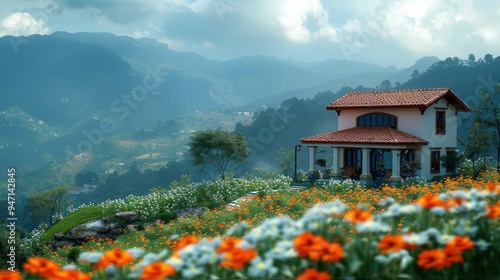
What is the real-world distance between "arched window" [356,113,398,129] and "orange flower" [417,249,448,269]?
26202mm

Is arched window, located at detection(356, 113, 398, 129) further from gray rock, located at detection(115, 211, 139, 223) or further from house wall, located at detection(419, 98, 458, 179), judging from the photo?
gray rock, located at detection(115, 211, 139, 223)

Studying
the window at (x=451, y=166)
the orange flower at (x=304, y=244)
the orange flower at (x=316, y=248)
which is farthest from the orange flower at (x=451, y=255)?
the window at (x=451, y=166)

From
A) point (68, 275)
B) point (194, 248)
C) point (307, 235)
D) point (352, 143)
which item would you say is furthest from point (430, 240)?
point (352, 143)

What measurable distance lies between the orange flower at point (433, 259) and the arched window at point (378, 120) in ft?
86.0

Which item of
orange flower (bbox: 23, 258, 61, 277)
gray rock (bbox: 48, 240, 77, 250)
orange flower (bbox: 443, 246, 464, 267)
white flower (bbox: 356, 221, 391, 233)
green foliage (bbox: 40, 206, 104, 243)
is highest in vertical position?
white flower (bbox: 356, 221, 391, 233)

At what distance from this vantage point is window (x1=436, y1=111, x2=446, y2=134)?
30.1m

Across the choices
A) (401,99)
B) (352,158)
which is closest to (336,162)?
(352,158)

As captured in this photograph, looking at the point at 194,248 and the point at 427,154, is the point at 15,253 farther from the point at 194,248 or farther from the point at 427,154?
the point at 427,154

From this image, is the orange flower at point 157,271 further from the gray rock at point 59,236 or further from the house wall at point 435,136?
the house wall at point 435,136

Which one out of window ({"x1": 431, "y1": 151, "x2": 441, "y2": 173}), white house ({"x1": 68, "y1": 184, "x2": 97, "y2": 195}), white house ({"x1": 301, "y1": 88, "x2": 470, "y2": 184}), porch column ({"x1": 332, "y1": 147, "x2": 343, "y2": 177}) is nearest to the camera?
white house ({"x1": 301, "y1": 88, "x2": 470, "y2": 184})

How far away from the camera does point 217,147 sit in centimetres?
2852

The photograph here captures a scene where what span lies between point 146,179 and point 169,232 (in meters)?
84.3

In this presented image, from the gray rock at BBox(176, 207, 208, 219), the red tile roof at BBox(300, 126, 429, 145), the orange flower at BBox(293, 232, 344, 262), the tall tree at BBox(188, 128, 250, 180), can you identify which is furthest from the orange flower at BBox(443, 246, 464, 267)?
the tall tree at BBox(188, 128, 250, 180)

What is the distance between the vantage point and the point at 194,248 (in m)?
4.70
